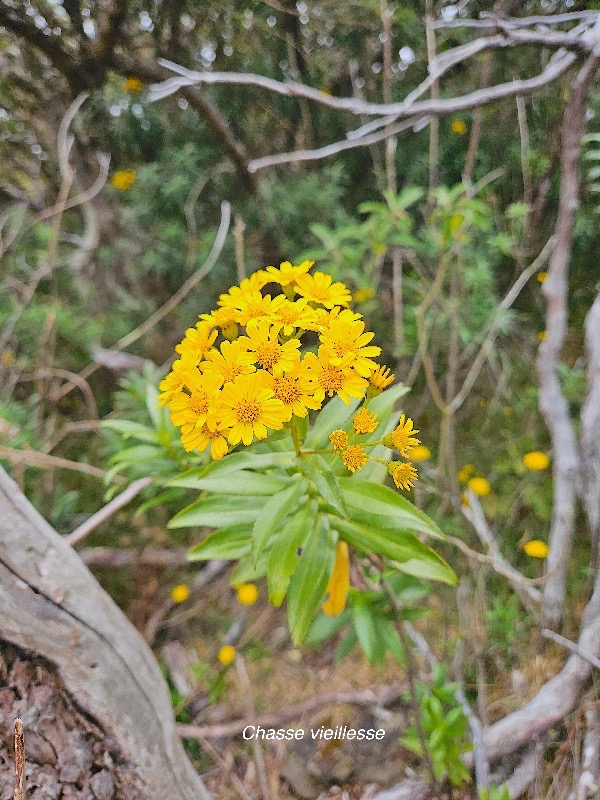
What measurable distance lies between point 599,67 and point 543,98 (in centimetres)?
49

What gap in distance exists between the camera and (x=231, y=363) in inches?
26.0

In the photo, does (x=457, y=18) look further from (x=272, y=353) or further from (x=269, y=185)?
(x=272, y=353)

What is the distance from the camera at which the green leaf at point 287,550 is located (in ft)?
2.71

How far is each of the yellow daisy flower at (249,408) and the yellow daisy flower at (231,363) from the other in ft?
0.05

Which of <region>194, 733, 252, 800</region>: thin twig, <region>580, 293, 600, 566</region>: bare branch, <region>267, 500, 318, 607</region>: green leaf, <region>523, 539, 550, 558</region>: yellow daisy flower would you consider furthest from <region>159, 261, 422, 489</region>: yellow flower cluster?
<region>194, 733, 252, 800</region>: thin twig

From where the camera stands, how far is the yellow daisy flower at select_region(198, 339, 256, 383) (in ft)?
2.13

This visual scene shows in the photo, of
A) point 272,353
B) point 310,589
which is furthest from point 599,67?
point 310,589

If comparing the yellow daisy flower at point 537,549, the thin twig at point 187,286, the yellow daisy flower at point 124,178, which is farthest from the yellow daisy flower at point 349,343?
the yellow daisy flower at point 124,178

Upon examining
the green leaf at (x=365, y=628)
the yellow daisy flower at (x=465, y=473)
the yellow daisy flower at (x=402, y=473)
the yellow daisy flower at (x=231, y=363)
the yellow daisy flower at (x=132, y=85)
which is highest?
the yellow daisy flower at (x=132, y=85)

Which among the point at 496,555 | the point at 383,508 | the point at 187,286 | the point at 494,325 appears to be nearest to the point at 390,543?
the point at 383,508

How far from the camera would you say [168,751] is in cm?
90

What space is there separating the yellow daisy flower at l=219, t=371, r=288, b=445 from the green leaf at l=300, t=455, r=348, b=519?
0.13 meters

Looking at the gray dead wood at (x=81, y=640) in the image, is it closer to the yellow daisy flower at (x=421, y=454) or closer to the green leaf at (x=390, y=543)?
the green leaf at (x=390, y=543)

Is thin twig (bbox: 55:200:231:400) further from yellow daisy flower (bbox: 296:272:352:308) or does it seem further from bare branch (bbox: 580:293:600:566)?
bare branch (bbox: 580:293:600:566)
